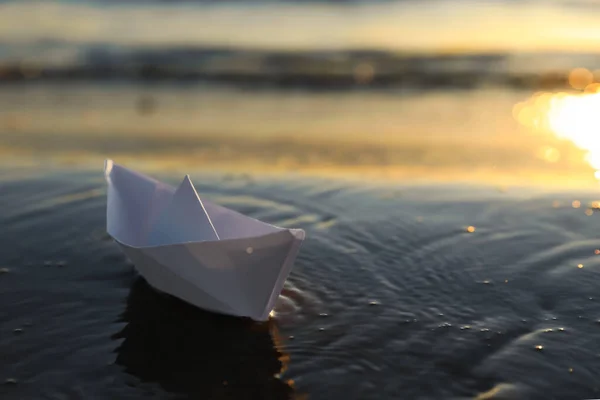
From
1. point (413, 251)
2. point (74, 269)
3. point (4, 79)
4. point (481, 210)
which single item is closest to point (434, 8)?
point (4, 79)

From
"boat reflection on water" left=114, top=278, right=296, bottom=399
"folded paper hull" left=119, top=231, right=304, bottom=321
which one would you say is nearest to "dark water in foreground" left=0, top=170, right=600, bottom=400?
"boat reflection on water" left=114, top=278, right=296, bottom=399

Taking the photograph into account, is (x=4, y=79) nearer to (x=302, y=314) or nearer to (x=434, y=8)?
(x=302, y=314)

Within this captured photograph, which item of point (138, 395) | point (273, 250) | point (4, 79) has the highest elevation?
point (4, 79)

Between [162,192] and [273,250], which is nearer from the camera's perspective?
[273,250]

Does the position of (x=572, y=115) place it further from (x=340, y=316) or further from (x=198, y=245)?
(x=198, y=245)

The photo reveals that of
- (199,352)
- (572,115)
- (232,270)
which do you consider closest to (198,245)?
(232,270)

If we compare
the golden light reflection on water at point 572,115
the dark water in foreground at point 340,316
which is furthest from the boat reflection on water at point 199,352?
the golden light reflection on water at point 572,115

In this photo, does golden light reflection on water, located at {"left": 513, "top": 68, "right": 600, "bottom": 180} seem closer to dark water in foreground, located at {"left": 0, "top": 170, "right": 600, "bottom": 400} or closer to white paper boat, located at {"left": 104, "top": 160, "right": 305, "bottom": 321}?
dark water in foreground, located at {"left": 0, "top": 170, "right": 600, "bottom": 400}

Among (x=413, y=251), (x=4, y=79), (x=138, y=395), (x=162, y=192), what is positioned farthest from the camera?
(x=4, y=79)
